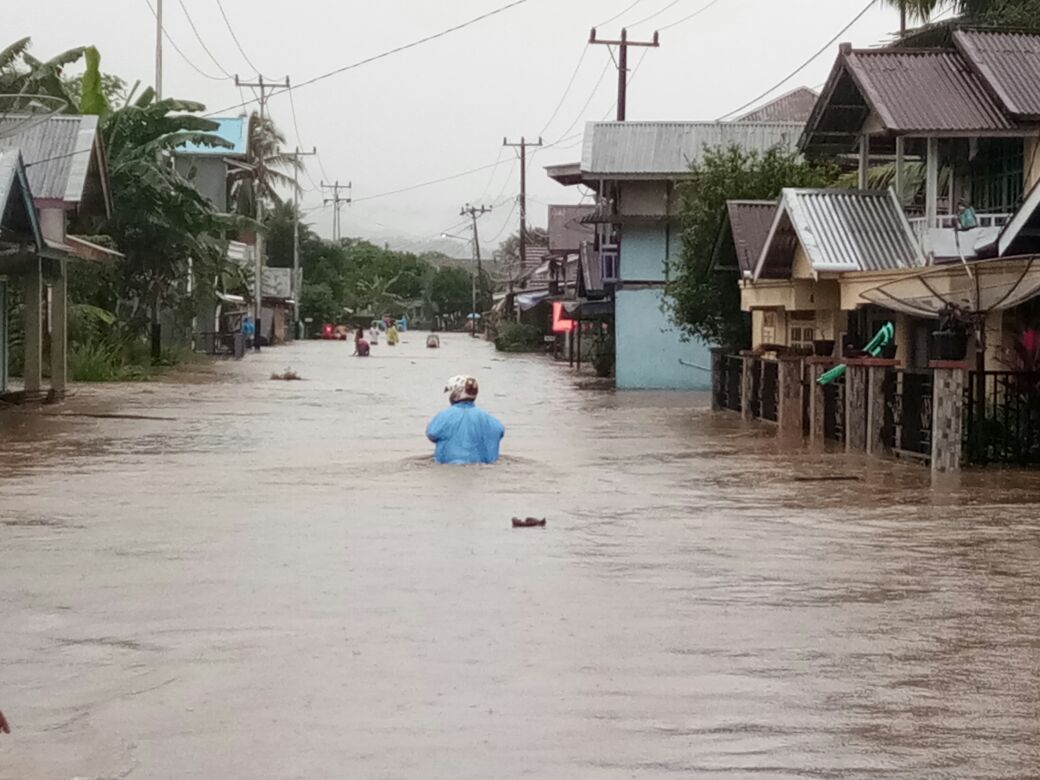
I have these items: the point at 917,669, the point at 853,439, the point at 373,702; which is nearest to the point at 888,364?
the point at 853,439

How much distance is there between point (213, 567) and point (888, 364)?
465 inches

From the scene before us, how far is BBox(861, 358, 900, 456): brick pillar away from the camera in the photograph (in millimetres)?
21500

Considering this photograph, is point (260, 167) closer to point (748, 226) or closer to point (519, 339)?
point (519, 339)

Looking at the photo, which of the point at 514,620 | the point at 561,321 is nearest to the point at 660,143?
the point at 561,321

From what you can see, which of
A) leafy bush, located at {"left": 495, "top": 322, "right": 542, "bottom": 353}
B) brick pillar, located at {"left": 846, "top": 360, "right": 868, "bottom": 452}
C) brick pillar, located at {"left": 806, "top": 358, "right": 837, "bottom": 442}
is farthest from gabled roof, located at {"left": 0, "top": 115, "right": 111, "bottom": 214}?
leafy bush, located at {"left": 495, "top": 322, "right": 542, "bottom": 353}

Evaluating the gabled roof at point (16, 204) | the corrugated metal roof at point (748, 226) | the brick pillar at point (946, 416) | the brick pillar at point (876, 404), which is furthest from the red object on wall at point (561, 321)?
the brick pillar at point (946, 416)

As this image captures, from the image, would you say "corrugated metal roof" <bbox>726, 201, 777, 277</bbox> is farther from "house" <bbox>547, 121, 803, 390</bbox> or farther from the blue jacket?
the blue jacket

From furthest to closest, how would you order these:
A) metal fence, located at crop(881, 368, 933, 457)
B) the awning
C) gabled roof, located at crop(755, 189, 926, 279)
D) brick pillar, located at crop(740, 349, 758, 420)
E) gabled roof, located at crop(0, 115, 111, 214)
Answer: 1. gabled roof, located at crop(0, 115, 111, 214)
2. brick pillar, located at crop(740, 349, 758, 420)
3. gabled roof, located at crop(755, 189, 926, 279)
4. metal fence, located at crop(881, 368, 933, 457)
5. the awning

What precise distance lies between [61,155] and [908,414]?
57.2ft

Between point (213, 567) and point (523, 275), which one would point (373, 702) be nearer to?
point (213, 567)

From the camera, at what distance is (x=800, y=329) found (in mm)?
34531

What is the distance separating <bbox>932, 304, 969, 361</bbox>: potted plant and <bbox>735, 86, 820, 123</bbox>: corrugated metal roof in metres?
43.5

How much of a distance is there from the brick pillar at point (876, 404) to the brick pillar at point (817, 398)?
274cm

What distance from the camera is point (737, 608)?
1023cm
